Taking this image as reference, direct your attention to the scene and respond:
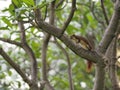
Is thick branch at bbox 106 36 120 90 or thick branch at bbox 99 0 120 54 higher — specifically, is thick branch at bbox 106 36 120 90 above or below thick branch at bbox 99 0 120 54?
below

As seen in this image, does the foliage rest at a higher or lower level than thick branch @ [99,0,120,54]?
lower

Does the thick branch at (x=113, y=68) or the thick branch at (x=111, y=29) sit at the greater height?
the thick branch at (x=111, y=29)

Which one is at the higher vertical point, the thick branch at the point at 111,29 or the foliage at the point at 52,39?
the thick branch at the point at 111,29

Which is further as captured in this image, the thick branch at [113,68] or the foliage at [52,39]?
the thick branch at [113,68]

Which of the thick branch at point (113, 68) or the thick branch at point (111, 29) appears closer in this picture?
the thick branch at point (111, 29)

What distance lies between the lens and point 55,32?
997 millimetres

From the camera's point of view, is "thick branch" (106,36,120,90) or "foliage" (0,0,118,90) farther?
"thick branch" (106,36,120,90)

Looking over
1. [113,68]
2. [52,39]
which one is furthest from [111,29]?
[52,39]

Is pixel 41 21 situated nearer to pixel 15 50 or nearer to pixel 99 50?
pixel 99 50

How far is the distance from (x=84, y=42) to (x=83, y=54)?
5.1 inches

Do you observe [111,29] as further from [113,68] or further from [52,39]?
[52,39]

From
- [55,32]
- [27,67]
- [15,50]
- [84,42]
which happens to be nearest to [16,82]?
[27,67]

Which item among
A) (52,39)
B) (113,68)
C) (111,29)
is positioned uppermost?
(111,29)

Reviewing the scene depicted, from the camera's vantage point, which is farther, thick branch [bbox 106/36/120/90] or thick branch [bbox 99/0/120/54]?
thick branch [bbox 106/36/120/90]
